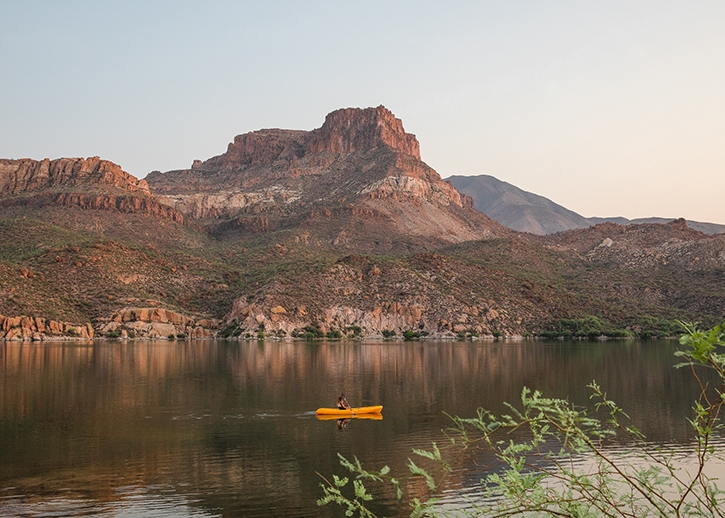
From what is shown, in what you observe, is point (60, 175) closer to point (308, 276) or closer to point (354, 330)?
point (308, 276)

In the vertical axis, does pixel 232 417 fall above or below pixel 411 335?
below

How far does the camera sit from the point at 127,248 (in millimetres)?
130375

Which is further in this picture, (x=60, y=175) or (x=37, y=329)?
(x=60, y=175)

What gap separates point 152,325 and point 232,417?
75.2 meters

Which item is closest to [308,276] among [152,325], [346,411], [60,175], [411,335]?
[411,335]

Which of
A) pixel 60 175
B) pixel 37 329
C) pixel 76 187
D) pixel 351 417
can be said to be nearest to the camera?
pixel 351 417

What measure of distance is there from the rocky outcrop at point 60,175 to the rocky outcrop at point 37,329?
3666 inches

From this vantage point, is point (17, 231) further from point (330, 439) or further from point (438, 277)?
point (330, 439)

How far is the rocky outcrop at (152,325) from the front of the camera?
104500mm

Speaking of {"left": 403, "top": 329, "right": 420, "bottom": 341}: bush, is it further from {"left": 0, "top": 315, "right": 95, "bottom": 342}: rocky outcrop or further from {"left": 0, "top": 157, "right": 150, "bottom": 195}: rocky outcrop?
{"left": 0, "top": 157, "right": 150, "bottom": 195}: rocky outcrop

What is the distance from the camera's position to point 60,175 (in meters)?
190

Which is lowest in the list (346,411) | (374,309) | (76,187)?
(346,411)

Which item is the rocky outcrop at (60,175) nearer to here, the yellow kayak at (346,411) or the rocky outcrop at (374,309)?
the rocky outcrop at (374,309)

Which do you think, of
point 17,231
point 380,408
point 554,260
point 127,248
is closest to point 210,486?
point 380,408
